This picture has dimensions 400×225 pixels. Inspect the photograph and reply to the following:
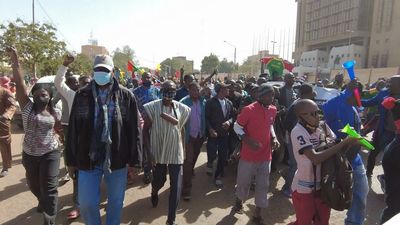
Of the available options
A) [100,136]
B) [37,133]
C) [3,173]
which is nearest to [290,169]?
[100,136]

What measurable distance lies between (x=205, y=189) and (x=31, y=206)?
9.07 ft

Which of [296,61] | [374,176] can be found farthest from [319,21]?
[374,176]

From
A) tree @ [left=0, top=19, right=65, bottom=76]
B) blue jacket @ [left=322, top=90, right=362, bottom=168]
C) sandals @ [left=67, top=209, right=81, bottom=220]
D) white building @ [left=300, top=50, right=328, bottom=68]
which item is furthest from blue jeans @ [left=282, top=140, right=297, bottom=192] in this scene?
white building @ [left=300, top=50, right=328, bottom=68]

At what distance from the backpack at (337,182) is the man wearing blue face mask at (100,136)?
1.73m

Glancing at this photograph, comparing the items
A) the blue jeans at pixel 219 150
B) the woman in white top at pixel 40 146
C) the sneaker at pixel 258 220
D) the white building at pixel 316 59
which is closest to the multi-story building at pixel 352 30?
the white building at pixel 316 59

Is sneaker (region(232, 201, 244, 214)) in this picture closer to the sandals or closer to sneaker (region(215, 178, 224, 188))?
sneaker (region(215, 178, 224, 188))

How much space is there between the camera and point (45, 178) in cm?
405

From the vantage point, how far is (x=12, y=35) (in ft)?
63.3

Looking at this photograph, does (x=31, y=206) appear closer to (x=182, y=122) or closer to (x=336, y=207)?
(x=182, y=122)

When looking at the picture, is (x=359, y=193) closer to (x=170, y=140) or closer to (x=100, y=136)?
(x=170, y=140)

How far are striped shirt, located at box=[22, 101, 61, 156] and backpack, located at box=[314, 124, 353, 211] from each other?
3.11 metres

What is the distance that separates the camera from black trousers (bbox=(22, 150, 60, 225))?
4.04 m

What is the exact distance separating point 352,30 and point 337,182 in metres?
75.2

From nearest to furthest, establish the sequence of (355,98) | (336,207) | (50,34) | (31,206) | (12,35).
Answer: (336,207)
(355,98)
(31,206)
(12,35)
(50,34)
